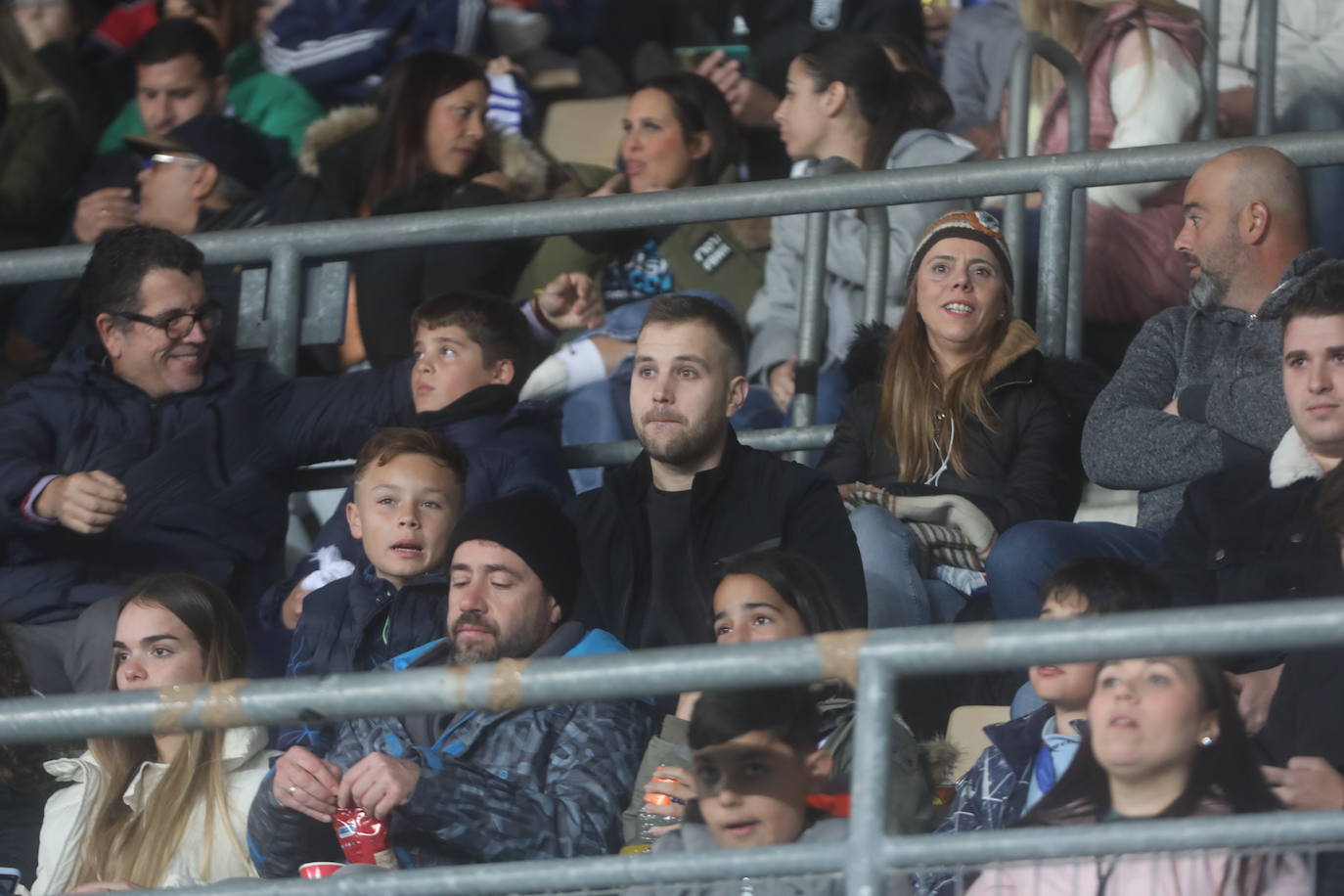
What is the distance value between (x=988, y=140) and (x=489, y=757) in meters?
3.69

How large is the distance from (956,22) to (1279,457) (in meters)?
3.93

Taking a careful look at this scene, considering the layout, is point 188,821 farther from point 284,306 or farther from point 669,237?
point 669,237

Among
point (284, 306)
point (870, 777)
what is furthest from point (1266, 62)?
point (870, 777)

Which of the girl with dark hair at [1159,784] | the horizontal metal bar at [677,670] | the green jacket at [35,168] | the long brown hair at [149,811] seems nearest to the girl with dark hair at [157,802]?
the long brown hair at [149,811]

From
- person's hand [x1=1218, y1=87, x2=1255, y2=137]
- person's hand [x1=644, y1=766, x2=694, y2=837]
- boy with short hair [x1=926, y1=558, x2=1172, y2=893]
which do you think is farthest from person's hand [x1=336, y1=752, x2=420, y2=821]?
person's hand [x1=1218, y1=87, x2=1255, y2=137]

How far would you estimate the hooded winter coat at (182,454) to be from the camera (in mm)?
5637

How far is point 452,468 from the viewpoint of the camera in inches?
209

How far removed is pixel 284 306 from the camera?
5.88m

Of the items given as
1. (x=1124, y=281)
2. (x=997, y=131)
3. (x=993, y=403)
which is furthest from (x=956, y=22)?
(x=993, y=403)

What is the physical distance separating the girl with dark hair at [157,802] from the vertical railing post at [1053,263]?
2089 mm

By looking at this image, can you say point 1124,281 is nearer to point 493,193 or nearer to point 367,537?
point 493,193

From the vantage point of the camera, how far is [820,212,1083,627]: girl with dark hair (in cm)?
522

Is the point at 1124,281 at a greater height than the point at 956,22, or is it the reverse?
the point at 956,22

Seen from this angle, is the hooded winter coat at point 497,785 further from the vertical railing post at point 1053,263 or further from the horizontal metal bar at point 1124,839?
the vertical railing post at point 1053,263
